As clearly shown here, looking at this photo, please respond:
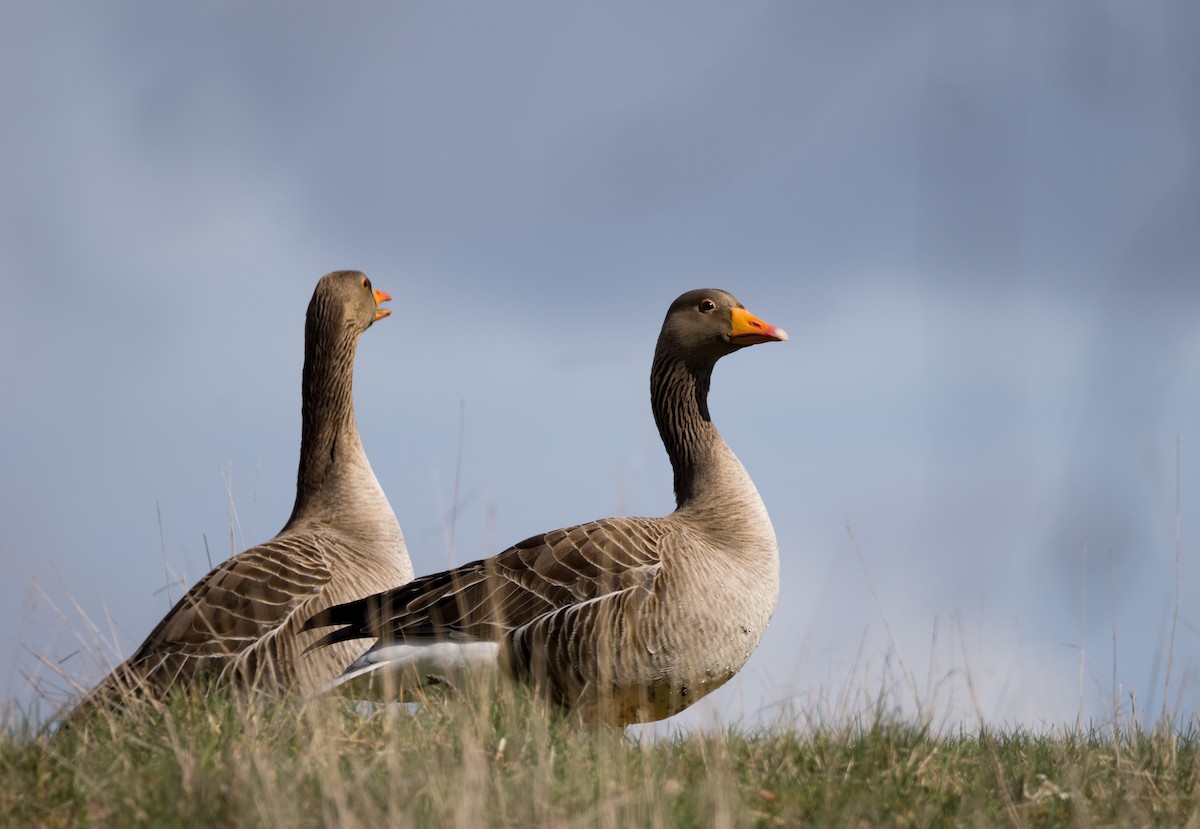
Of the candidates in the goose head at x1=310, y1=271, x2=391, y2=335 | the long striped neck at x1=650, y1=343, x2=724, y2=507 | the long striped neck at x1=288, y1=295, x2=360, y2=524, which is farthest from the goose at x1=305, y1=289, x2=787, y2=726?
the goose head at x1=310, y1=271, x2=391, y2=335

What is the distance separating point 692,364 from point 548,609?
96.4 inches

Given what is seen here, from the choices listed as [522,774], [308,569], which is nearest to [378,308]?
[308,569]

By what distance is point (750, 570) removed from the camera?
8.00 meters

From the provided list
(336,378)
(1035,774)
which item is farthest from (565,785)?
(336,378)

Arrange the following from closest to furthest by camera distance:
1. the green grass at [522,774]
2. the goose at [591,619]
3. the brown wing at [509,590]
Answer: the green grass at [522,774]
the goose at [591,619]
the brown wing at [509,590]

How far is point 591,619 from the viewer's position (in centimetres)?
758

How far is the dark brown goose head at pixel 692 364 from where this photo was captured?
9016mm

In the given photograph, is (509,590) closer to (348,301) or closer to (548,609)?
(548,609)

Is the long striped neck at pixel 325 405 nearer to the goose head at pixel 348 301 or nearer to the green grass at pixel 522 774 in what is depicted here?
the goose head at pixel 348 301

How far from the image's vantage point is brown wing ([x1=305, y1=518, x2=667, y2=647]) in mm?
7719

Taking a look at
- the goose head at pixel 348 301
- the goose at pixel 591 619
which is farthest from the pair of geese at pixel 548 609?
the goose head at pixel 348 301

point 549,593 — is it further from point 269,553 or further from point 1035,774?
point 1035,774

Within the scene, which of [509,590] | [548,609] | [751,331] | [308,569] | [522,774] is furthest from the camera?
[751,331]

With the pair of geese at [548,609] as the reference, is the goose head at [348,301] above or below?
above
